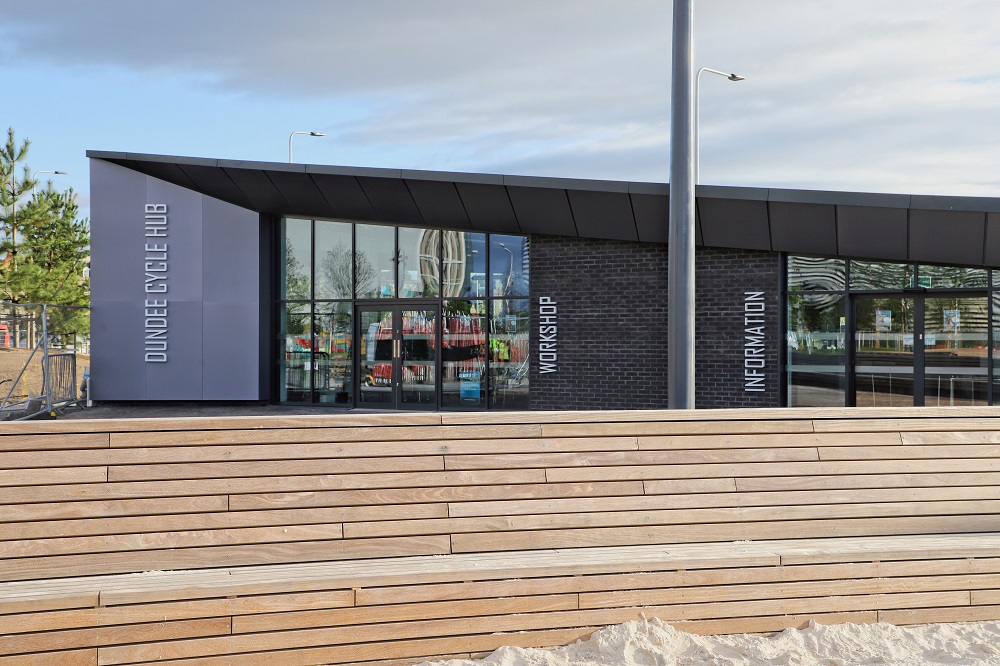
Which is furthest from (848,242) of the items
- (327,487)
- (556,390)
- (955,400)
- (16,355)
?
(16,355)

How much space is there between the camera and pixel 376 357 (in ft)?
60.0

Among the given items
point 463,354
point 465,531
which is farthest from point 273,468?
point 463,354

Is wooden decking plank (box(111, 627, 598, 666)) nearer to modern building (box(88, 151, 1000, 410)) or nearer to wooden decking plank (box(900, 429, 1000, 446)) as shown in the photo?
wooden decking plank (box(900, 429, 1000, 446))

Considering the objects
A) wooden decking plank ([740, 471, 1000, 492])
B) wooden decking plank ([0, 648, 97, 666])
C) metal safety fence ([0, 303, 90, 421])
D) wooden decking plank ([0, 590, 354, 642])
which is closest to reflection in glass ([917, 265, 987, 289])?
wooden decking plank ([740, 471, 1000, 492])

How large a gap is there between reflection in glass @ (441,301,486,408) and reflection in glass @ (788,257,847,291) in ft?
18.7

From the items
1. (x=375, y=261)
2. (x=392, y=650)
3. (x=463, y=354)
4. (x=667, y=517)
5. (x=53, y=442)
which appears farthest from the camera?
(x=375, y=261)

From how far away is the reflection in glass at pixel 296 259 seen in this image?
61.6 feet

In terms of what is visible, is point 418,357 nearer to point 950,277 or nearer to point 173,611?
point 950,277

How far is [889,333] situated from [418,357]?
8.66 metres

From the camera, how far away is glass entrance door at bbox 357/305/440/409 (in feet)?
57.9

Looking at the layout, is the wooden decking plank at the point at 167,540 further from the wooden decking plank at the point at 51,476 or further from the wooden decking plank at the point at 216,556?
the wooden decking plank at the point at 51,476

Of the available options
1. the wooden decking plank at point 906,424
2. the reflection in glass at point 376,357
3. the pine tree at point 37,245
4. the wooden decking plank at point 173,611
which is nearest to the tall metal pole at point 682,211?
the wooden decking plank at point 906,424

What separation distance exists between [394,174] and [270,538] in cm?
1182

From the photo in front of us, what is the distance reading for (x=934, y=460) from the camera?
5594 millimetres
